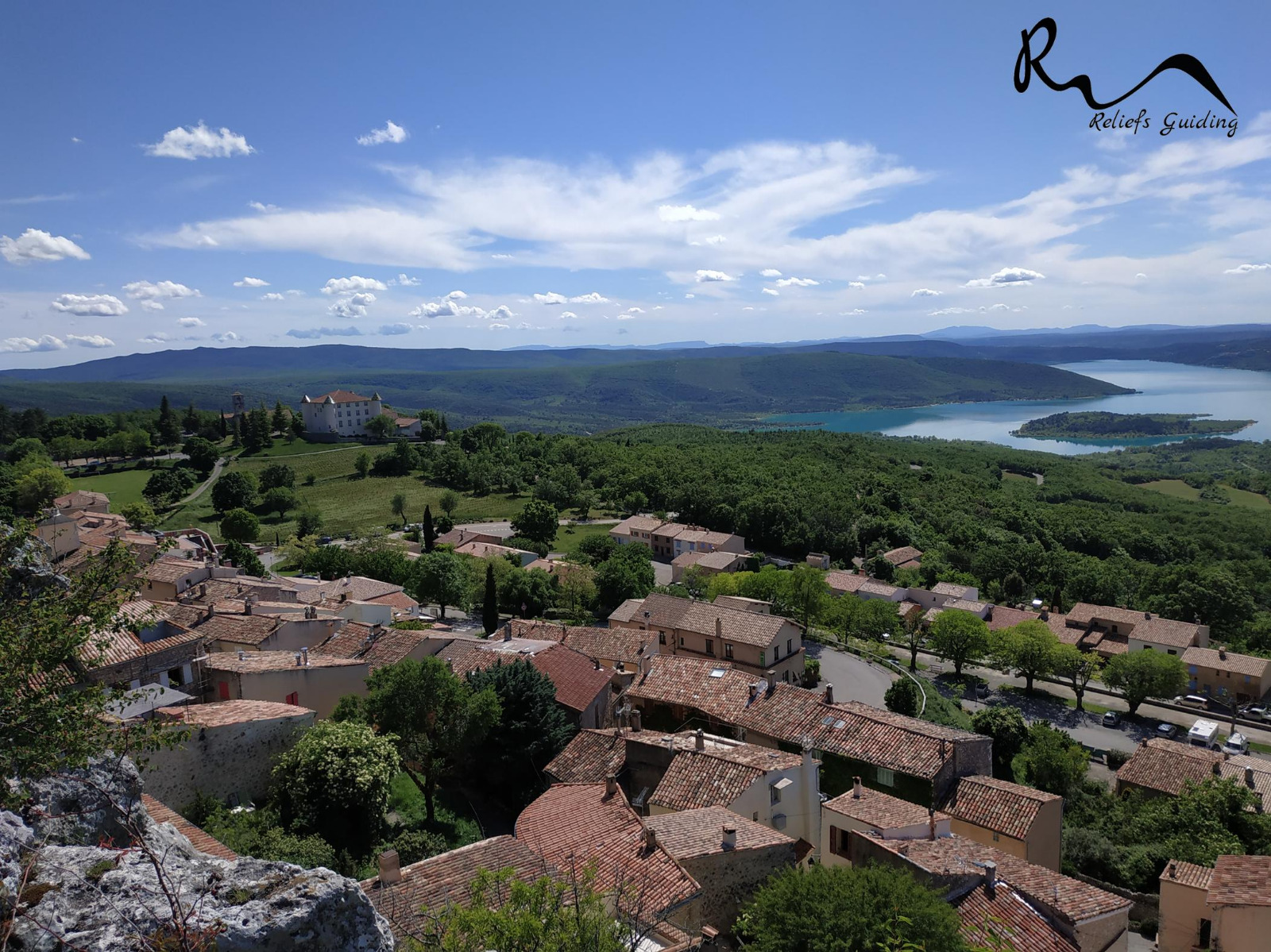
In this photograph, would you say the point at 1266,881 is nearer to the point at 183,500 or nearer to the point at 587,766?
the point at 587,766

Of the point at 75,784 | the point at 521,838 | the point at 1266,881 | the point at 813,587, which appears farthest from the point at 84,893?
the point at 813,587

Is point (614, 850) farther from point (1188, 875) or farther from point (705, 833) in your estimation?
point (1188, 875)

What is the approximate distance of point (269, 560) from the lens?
2502 inches

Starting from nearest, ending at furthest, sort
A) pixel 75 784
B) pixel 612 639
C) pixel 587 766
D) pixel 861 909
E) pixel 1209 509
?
pixel 75 784 < pixel 861 909 < pixel 587 766 < pixel 612 639 < pixel 1209 509

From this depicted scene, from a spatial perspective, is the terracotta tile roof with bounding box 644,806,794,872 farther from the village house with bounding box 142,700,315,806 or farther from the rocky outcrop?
the rocky outcrop

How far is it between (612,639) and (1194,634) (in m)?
53.2

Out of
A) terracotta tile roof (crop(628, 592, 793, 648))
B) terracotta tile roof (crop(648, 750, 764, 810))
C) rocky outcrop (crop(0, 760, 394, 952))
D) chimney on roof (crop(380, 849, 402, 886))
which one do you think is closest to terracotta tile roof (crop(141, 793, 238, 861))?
chimney on roof (crop(380, 849, 402, 886))

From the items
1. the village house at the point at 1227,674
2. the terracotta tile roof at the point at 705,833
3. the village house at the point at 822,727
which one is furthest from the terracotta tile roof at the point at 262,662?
the village house at the point at 1227,674

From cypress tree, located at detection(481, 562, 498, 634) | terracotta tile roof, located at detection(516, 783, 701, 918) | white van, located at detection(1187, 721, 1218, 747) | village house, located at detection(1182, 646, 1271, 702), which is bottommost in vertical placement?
village house, located at detection(1182, 646, 1271, 702)

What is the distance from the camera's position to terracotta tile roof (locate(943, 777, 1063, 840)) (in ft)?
68.6

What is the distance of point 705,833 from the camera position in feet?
52.6

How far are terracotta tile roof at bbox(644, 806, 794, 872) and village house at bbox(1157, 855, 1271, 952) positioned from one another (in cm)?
960

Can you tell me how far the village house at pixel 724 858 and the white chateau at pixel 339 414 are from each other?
123 m

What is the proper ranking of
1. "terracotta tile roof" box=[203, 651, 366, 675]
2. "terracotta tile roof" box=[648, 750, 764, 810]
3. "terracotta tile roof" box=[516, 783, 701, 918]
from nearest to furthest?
"terracotta tile roof" box=[516, 783, 701, 918], "terracotta tile roof" box=[648, 750, 764, 810], "terracotta tile roof" box=[203, 651, 366, 675]
